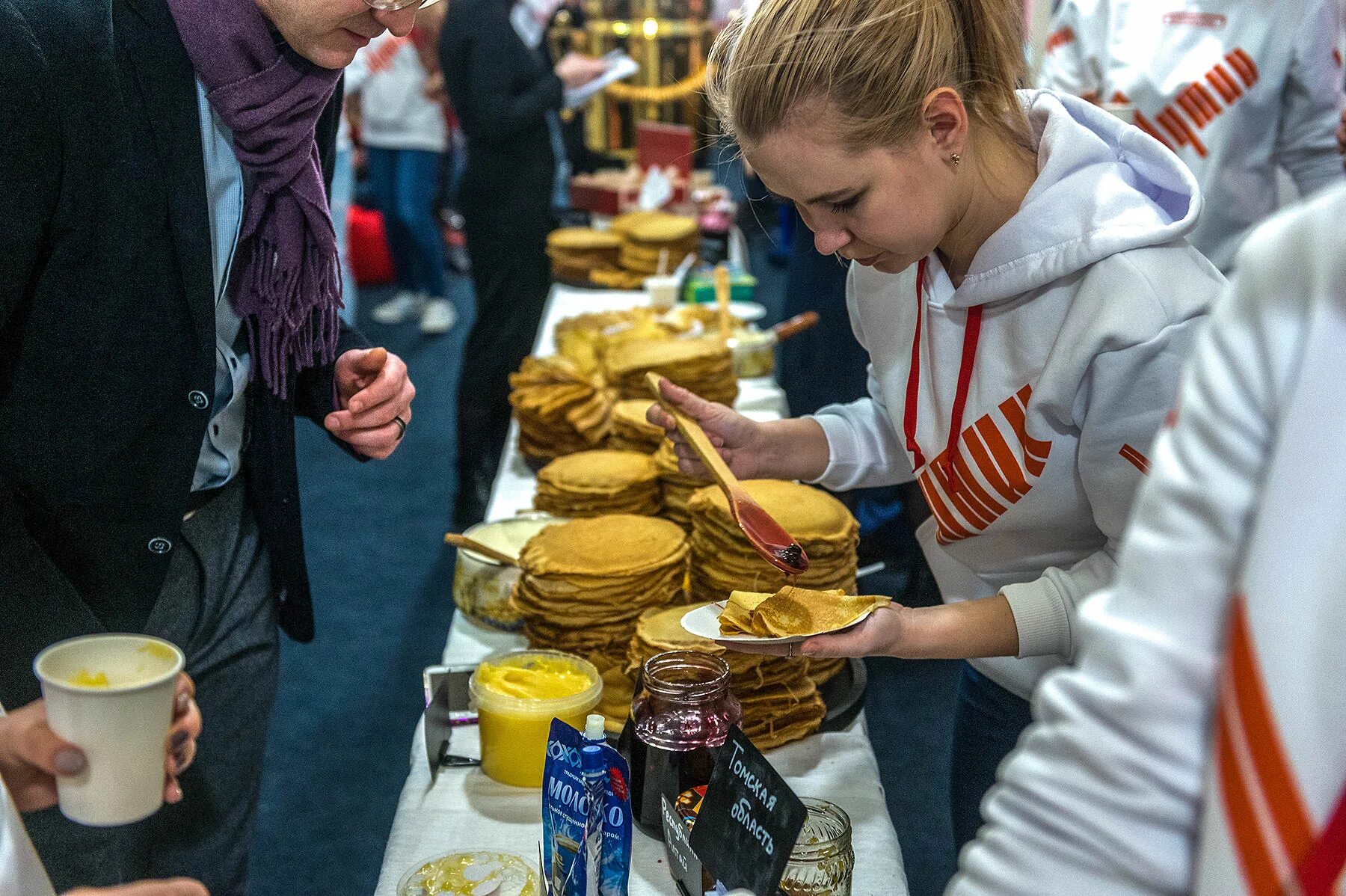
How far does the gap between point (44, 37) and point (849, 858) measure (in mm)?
1164

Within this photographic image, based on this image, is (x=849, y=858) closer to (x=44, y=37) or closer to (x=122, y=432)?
(x=122, y=432)

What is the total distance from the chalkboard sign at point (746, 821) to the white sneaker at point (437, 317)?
18.6 feet

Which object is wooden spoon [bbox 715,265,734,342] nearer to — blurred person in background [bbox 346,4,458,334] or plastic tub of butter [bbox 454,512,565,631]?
plastic tub of butter [bbox 454,512,565,631]

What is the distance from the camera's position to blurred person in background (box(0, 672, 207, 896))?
2.71 ft

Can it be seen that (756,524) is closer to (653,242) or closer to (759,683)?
(759,683)

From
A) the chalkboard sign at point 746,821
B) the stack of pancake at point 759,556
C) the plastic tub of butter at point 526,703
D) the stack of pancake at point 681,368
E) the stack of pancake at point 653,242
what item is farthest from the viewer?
the stack of pancake at point 653,242

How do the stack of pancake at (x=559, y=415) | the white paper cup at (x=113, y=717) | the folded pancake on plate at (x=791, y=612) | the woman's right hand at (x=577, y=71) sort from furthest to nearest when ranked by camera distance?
1. the woman's right hand at (x=577, y=71)
2. the stack of pancake at (x=559, y=415)
3. the folded pancake on plate at (x=791, y=612)
4. the white paper cup at (x=113, y=717)

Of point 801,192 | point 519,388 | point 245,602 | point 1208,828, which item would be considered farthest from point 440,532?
point 1208,828

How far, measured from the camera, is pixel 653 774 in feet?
4.35

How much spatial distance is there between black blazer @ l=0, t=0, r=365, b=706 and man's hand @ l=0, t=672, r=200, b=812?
19.3 inches

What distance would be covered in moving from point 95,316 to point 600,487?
35.6 inches

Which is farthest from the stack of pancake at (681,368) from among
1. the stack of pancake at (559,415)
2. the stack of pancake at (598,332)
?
the stack of pancake at (598,332)

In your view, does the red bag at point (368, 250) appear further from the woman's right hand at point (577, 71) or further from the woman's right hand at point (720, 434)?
the woman's right hand at point (720, 434)

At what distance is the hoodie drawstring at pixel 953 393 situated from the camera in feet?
4.44
